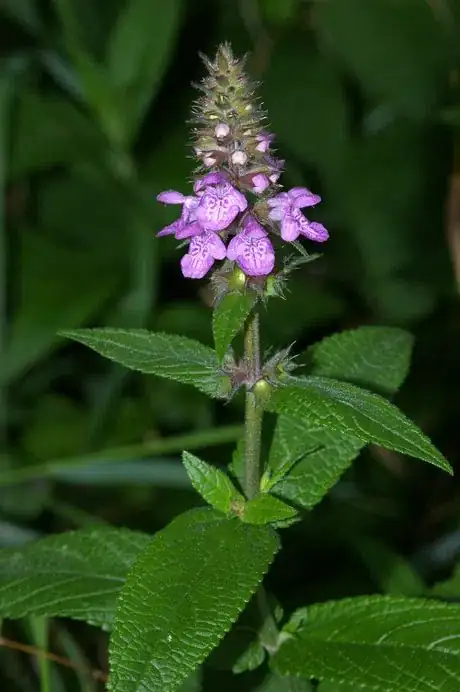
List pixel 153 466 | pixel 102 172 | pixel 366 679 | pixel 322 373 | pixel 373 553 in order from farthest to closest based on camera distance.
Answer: pixel 102 172, pixel 153 466, pixel 373 553, pixel 322 373, pixel 366 679

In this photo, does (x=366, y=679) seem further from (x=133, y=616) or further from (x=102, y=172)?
(x=102, y=172)

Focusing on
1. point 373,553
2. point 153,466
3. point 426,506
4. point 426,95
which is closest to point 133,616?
point 373,553

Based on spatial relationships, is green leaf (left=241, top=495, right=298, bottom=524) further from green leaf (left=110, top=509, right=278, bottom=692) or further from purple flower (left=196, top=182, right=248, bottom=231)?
purple flower (left=196, top=182, right=248, bottom=231)

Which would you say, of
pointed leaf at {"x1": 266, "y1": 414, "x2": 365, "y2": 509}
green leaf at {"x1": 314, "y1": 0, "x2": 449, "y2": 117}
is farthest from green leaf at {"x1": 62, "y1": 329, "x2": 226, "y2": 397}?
green leaf at {"x1": 314, "y1": 0, "x2": 449, "y2": 117}

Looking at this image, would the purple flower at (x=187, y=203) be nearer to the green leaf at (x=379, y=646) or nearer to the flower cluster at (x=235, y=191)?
the flower cluster at (x=235, y=191)

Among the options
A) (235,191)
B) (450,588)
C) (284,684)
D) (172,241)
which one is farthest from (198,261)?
(172,241)

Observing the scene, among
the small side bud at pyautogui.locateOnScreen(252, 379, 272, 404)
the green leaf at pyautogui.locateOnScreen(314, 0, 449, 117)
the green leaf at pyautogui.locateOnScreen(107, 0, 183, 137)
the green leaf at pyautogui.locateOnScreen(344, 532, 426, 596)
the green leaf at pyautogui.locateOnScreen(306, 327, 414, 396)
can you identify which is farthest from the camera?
the green leaf at pyautogui.locateOnScreen(314, 0, 449, 117)

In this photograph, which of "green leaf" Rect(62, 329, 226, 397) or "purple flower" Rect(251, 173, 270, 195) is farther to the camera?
"green leaf" Rect(62, 329, 226, 397)
